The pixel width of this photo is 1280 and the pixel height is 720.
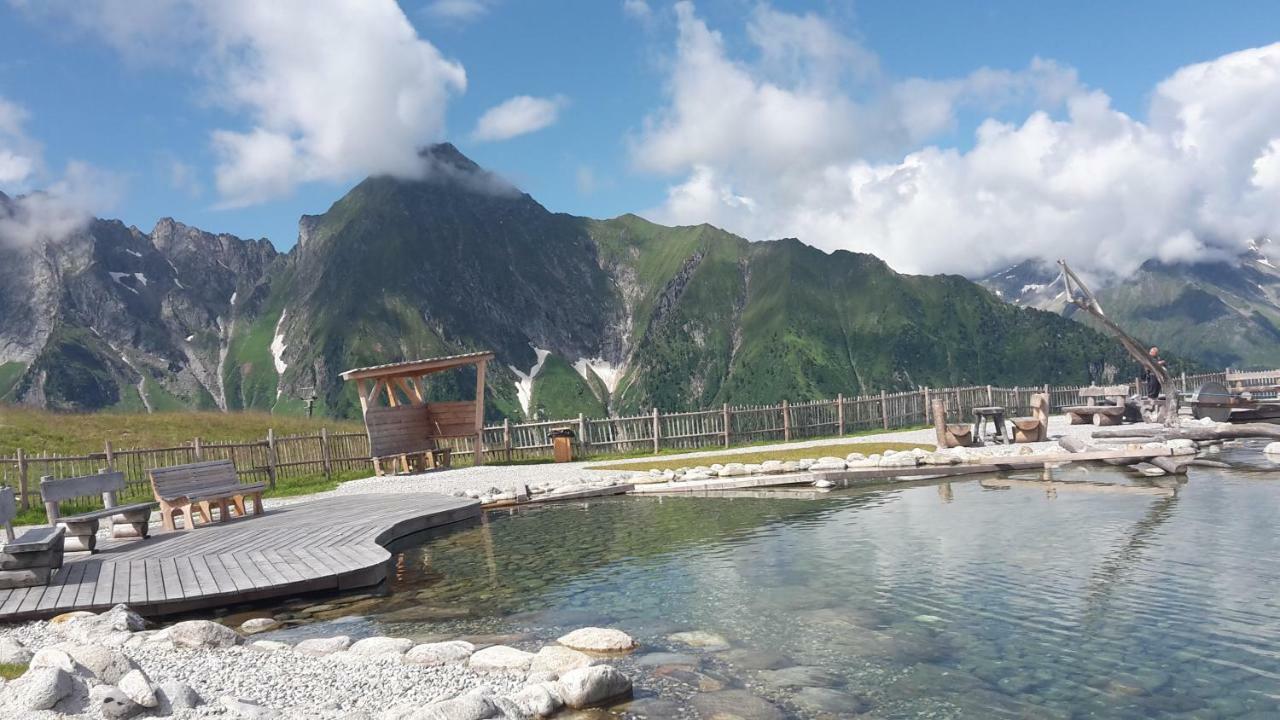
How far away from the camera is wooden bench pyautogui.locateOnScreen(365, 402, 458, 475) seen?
2791 centimetres

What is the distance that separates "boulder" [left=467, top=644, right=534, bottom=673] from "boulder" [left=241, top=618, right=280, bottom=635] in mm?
3546

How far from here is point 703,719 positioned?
6.74m

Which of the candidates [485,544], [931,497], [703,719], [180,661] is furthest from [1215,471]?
[180,661]

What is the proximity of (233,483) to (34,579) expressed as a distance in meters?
6.08

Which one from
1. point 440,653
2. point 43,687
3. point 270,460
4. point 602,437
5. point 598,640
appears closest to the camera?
point 43,687

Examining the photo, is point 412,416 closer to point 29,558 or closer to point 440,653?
point 29,558

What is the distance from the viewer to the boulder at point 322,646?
28.3 feet

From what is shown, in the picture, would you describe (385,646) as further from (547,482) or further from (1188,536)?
(547,482)

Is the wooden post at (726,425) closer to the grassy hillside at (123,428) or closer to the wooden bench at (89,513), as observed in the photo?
the grassy hillside at (123,428)

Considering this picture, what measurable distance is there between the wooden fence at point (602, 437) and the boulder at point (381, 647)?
1733 cm

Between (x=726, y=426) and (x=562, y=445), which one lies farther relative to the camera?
(x=726, y=426)

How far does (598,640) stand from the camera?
8.63 metres

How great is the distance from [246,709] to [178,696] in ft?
1.74

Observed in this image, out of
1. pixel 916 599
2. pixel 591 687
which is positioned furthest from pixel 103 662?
pixel 916 599
